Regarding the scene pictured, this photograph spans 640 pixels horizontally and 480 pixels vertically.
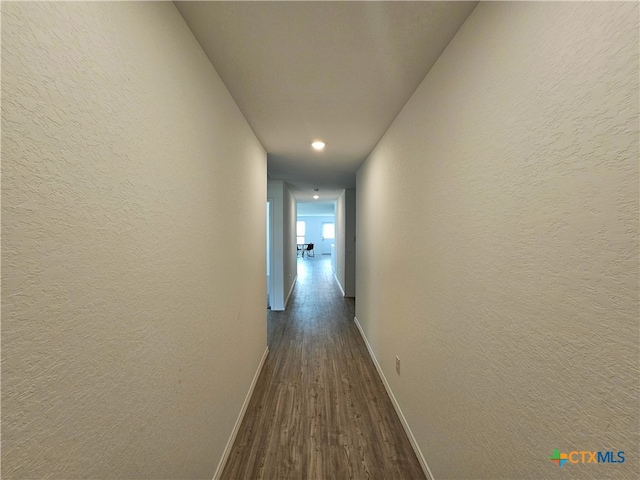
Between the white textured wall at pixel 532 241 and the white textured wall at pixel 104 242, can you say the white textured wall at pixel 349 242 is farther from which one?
the white textured wall at pixel 104 242

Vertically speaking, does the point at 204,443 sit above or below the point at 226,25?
below

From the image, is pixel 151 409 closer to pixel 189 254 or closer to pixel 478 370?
pixel 189 254

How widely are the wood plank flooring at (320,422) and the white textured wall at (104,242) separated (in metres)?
0.55

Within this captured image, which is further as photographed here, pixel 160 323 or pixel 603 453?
pixel 160 323

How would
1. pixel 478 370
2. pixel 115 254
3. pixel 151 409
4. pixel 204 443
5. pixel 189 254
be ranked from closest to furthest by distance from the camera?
pixel 115 254 → pixel 151 409 → pixel 478 370 → pixel 189 254 → pixel 204 443

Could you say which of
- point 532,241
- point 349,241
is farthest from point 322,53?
point 349,241

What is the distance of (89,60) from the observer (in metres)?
0.65

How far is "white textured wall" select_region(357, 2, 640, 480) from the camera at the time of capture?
0.58m

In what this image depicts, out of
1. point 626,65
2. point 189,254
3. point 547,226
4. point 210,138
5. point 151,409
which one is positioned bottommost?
point 151,409

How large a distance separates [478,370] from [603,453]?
449mm

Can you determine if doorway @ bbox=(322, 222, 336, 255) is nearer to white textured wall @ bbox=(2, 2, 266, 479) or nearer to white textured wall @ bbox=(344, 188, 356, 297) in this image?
white textured wall @ bbox=(344, 188, 356, 297)

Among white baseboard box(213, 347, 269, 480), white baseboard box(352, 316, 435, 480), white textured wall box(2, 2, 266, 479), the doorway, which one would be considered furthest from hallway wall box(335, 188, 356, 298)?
the doorway

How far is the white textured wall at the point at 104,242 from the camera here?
0.51m

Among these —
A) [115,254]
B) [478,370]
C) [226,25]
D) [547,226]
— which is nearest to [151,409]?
[115,254]
